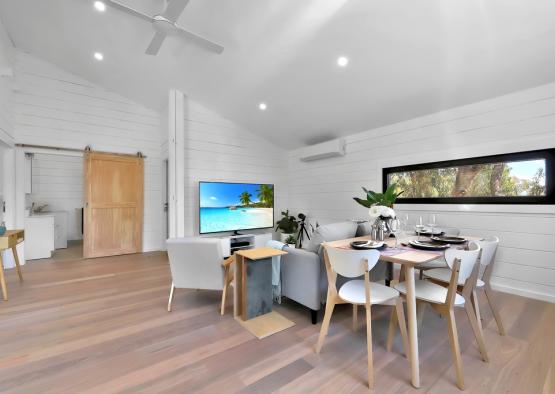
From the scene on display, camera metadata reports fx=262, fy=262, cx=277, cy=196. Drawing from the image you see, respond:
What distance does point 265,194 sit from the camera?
215 inches

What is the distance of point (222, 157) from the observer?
5223 millimetres

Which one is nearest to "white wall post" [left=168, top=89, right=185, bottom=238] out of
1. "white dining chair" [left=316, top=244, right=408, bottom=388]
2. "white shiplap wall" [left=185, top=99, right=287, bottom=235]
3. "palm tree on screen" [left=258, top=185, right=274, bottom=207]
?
"white shiplap wall" [left=185, top=99, right=287, bottom=235]

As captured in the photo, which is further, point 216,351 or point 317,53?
point 317,53

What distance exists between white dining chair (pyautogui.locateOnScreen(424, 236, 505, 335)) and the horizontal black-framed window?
4.37 feet

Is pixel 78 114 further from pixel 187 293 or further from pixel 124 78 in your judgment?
pixel 187 293

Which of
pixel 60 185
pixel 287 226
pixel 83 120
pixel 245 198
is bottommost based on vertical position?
pixel 287 226

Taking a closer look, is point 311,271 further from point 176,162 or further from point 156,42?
point 176,162

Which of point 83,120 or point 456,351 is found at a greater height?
point 83,120

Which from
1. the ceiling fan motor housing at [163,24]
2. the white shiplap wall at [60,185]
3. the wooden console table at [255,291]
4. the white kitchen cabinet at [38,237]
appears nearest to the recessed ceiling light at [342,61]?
the ceiling fan motor housing at [163,24]

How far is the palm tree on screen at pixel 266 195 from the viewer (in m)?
5.38

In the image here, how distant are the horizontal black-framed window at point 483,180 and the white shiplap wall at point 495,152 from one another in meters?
0.10

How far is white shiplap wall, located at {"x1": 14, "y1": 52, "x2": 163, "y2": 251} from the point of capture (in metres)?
4.42

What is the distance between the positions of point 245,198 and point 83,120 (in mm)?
3302

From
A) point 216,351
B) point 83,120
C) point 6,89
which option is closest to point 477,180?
point 216,351
